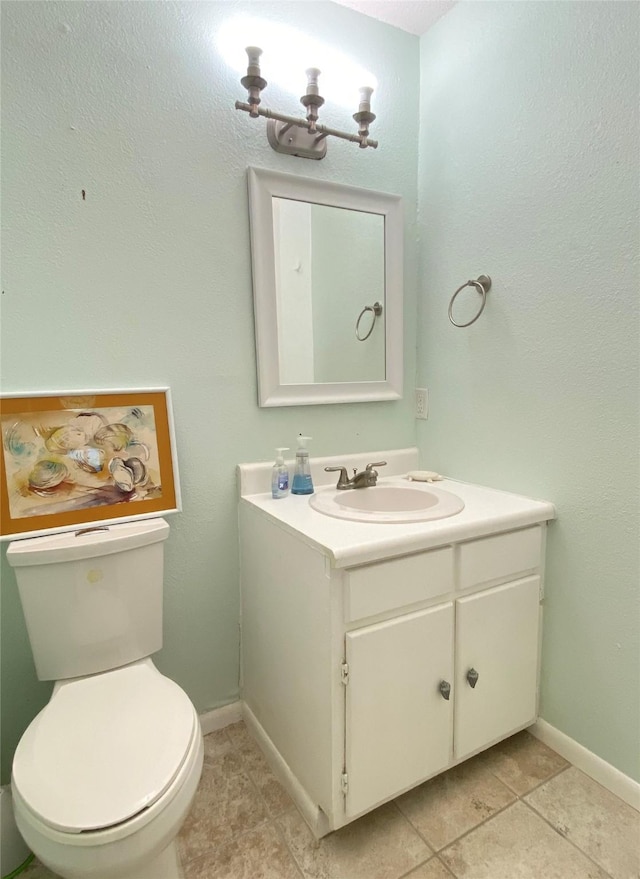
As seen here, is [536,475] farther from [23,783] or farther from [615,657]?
[23,783]

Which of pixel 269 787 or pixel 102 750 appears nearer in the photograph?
pixel 102 750

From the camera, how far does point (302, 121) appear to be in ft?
4.53

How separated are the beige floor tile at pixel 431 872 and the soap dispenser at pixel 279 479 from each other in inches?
39.2

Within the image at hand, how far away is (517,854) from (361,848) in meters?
0.38

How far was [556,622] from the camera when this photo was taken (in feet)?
4.67

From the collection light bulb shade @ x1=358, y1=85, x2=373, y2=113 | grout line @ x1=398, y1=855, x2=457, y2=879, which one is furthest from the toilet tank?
light bulb shade @ x1=358, y1=85, x2=373, y2=113

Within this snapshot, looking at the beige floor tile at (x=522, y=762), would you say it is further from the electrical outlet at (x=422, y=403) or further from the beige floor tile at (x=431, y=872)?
the electrical outlet at (x=422, y=403)

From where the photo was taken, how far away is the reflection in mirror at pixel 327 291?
157cm

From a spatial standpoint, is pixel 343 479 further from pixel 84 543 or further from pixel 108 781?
pixel 108 781

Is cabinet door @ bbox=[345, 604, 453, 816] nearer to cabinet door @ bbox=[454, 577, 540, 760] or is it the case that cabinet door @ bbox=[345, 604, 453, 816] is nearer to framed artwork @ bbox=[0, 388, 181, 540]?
cabinet door @ bbox=[454, 577, 540, 760]

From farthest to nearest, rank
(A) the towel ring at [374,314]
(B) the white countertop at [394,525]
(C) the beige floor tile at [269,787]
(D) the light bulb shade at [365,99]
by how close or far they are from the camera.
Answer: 1. (A) the towel ring at [374,314]
2. (D) the light bulb shade at [365,99]
3. (C) the beige floor tile at [269,787]
4. (B) the white countertop at [394,525]

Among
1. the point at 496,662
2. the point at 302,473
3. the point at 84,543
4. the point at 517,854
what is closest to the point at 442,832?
the point at 517,854

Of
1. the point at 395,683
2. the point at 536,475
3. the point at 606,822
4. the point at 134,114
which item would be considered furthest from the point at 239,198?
→ the point at 606,822

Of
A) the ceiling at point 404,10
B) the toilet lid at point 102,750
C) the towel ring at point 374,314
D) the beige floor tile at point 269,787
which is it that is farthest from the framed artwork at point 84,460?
the ceiling at point 404,10
